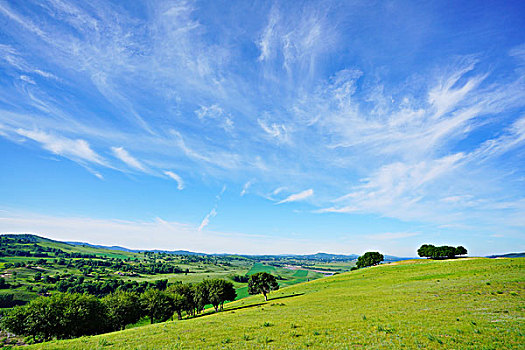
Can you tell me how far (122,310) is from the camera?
72.6 metres

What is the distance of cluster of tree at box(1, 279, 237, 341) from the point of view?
53188 millimetres

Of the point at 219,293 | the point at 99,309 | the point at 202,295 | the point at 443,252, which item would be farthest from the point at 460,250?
the point at 99,309

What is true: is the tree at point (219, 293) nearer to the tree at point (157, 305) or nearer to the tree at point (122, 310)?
the tree at point (157, 305)

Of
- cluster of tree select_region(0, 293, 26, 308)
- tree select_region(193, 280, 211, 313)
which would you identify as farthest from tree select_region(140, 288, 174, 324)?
cluster of tree select_region(0, 293, 26, 308)

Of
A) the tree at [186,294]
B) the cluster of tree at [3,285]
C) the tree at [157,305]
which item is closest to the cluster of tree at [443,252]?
the tree at [186,294]

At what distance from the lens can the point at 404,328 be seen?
72.4 feet

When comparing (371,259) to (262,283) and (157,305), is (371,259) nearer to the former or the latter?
(262,283)

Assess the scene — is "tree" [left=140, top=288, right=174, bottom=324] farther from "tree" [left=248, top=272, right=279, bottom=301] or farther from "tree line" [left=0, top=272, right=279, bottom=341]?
"tree" [left=248, top=272, right=279, bottom=301]

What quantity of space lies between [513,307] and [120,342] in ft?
142

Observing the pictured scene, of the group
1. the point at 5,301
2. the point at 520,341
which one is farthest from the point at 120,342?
the point at 5,301

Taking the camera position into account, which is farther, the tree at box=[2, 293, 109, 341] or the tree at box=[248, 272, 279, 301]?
the tree at box=[248, 272, 279, 301]

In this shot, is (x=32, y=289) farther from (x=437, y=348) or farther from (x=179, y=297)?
(x=437, y=348)

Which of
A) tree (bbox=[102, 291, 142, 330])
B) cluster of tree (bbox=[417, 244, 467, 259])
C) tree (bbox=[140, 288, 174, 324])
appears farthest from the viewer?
cluster of tree (bbox=[417, 244, 467, 259])

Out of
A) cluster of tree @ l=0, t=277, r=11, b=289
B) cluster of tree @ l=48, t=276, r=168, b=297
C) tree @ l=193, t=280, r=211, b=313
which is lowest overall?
cluster of tree @ l=48, t=276, r=168, b=297
